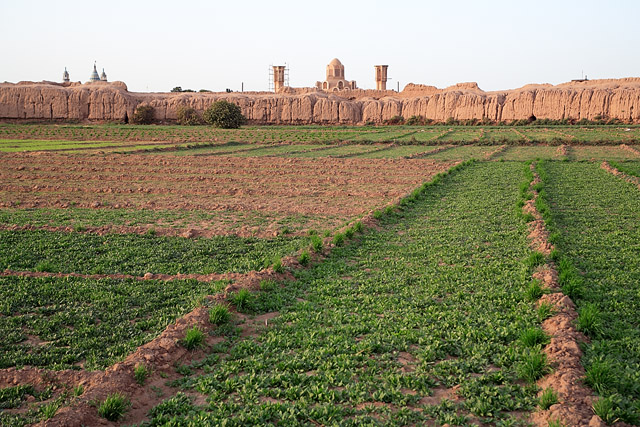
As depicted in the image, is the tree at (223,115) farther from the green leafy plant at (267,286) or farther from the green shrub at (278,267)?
the green leafy plant at (267,286)

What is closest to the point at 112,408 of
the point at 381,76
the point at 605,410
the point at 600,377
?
the point at 605,410

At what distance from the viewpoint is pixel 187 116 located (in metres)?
80.3

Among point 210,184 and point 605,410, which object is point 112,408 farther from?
point 210,184

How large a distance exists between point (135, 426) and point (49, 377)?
1675mm

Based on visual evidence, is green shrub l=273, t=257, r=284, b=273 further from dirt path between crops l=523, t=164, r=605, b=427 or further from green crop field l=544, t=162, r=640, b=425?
green crop field l=544, t=162, r=640, b=425

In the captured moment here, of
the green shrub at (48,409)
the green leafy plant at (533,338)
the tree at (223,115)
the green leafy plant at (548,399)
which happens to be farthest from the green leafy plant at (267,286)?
the tree at (223,115)

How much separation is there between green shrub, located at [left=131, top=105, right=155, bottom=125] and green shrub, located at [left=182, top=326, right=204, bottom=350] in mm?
80159

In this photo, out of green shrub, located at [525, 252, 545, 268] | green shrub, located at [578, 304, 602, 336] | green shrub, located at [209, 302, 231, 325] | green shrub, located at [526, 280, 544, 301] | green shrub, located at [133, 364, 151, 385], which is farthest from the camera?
green shrub, located at [525, 252, 545, 268]

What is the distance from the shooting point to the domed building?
4665 inches

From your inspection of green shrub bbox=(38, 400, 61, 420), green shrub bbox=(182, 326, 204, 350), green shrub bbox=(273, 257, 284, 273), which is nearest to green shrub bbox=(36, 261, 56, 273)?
green shrub bbox=(273, 257, 284, 273)

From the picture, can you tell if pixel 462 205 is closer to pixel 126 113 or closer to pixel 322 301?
pixel 322 301

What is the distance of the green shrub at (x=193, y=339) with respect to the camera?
23.4ft

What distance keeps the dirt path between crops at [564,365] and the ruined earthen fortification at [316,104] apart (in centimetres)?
7429

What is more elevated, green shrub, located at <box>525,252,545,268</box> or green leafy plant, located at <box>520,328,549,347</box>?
green shrub, located at <box>525,252,545,268</box>
